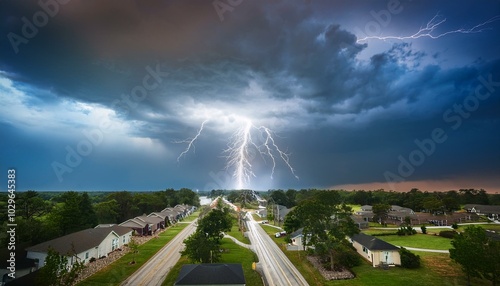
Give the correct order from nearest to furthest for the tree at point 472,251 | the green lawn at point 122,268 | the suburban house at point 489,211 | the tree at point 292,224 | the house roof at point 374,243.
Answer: the tree at point 472,251 → the green lawn at point 122,268 → the house roof at point 374,243 → the tree at point 292,224 → the suburban house at point 489,211

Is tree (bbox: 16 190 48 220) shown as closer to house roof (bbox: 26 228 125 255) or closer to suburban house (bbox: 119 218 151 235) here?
suburban house (bbox: 119 218 151 235)

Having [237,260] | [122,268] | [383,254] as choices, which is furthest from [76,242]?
[383,254]

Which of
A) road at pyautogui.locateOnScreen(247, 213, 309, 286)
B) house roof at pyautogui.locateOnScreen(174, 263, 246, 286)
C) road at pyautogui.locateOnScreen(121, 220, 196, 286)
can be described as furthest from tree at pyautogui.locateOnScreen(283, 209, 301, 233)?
house roof at pyautogui.locateOnScreen(174, 263, 246, 286)

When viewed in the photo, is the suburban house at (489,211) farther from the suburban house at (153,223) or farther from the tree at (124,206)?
the tree at (124,206)

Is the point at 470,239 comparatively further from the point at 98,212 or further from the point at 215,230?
the point at 98,212

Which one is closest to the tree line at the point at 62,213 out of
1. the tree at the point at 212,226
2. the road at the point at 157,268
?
the road at the point at 157,268

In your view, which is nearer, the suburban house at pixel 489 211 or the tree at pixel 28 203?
the tree at pixel 28 203

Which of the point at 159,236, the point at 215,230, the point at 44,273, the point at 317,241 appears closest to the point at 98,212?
the point at 159,236
